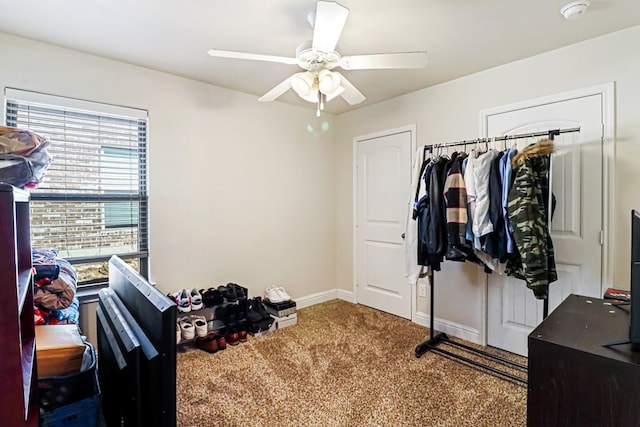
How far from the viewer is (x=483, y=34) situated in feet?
7.05

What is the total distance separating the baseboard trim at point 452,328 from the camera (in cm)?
285

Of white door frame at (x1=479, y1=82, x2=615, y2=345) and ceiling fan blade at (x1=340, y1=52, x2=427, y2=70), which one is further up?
ceiling fan blade at (x1=340, y1=52, x2=427, y2=70)

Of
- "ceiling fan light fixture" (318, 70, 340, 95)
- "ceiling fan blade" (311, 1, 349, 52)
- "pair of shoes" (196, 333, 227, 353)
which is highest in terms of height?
"ceiling fan blade" (311, 1, 349, 52)

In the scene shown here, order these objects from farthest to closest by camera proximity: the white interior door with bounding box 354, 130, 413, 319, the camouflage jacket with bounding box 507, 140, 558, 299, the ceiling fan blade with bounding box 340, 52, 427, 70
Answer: the white interior door with bounding box 354, 130, 413, 319, the camouflage jacket with bounding box 507, 140, 558, 299, the ceiling fan blade with bounding box 340, 52, 427, 70

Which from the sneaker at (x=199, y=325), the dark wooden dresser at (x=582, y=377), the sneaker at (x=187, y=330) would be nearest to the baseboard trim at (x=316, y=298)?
the sneaker at (x=199, y=325)

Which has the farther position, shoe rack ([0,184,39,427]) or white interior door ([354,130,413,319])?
white interior door ([354,130,413,319])

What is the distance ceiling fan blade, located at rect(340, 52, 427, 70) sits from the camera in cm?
172

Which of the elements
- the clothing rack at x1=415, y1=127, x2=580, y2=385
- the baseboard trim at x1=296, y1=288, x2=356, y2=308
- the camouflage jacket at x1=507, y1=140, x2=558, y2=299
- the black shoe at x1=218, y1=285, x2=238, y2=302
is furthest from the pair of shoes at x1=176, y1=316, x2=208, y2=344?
the camouflage jacket at x1=507, y1=140, x2=558, y2=299

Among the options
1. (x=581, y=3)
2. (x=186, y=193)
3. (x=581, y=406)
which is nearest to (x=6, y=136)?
(x=186, y=193)

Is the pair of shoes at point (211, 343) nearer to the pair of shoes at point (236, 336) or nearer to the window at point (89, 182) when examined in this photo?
the pair of shoes at point (236, 336)

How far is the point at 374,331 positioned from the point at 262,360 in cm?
111

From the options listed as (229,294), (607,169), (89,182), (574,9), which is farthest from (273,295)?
(574,9)

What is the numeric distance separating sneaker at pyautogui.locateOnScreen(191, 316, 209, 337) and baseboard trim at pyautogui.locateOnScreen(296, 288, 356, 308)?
121 centimetres

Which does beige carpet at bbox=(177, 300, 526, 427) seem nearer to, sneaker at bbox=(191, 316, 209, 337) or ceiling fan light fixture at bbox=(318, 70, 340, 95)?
sneaker at bbox=(191, 316, 209, 337)
